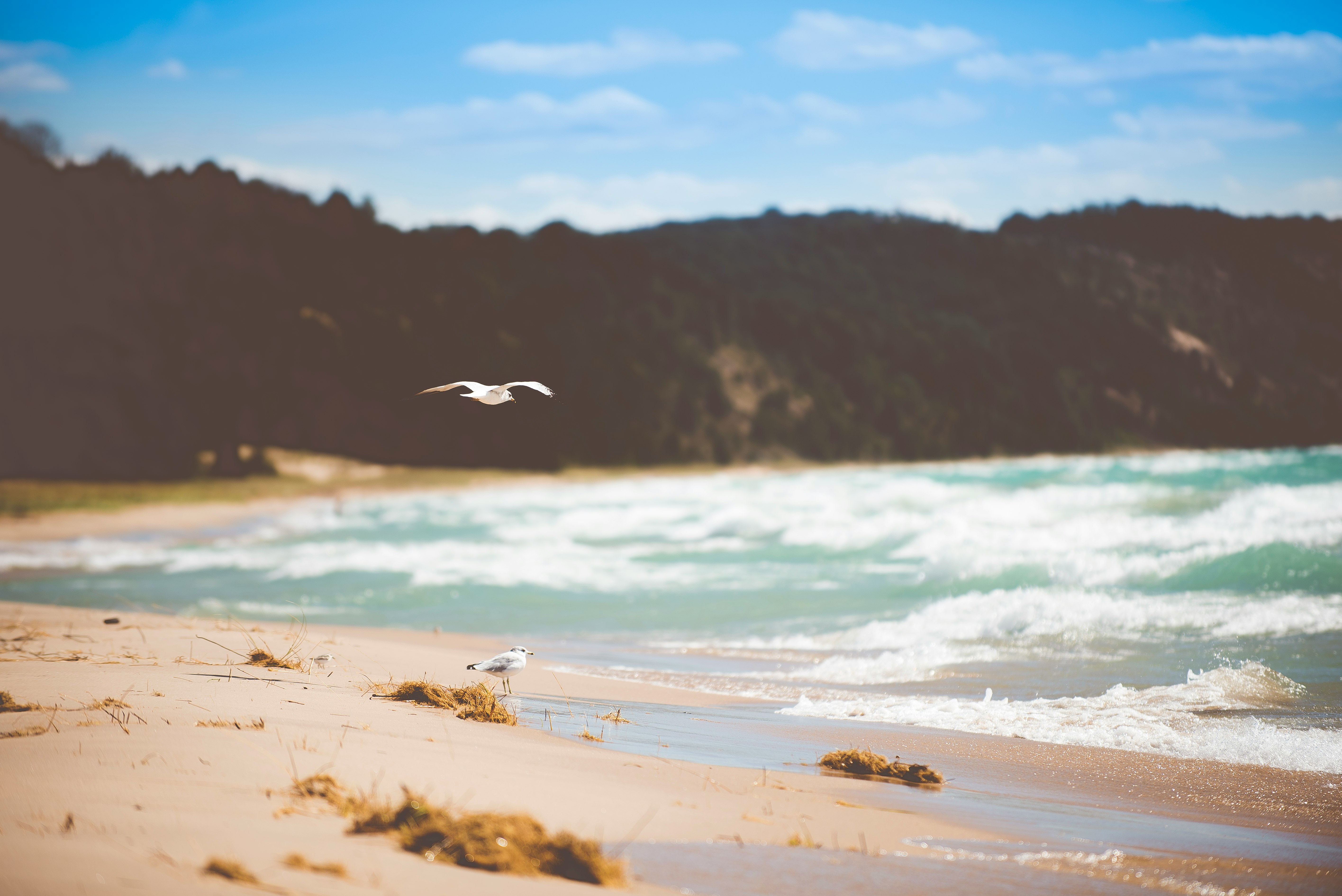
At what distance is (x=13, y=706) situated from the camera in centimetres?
444

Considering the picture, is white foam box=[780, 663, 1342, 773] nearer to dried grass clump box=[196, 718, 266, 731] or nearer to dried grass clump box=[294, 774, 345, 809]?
dried grass clump box=[196, 718, 266, 731]

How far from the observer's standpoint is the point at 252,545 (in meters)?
21.7

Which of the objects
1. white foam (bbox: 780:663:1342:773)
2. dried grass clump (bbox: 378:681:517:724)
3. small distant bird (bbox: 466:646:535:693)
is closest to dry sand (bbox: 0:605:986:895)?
dried grass clump (bbox: 378:681:517:724)

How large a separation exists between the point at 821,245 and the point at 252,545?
81669 mm

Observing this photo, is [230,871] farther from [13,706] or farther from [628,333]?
[628,333]

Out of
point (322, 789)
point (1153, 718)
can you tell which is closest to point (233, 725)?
point (322, 789)

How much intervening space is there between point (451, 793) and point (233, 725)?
1.24 metres

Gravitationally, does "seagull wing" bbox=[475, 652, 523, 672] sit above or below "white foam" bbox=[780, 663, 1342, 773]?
above

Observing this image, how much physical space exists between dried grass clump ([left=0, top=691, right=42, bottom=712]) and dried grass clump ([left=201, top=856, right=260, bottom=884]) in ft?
7.67

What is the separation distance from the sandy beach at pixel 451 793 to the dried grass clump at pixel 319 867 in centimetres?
2

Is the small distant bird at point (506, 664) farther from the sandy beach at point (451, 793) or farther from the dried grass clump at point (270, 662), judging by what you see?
the dried grass clump at point (270, 662)

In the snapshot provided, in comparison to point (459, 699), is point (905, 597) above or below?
below

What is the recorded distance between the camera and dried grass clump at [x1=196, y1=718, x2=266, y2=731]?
419 centimetres

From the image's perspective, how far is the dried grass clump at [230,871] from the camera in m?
2.68
